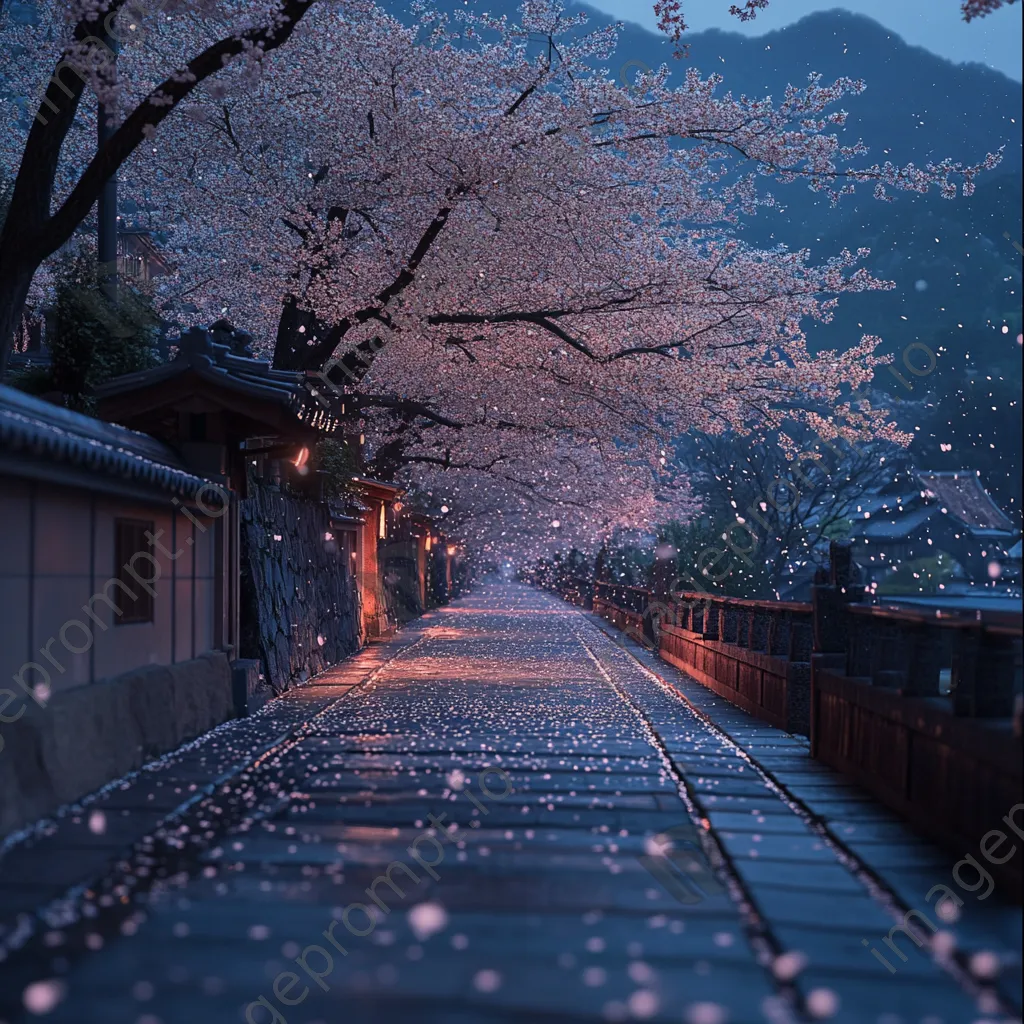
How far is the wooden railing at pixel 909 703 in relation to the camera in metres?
7.01

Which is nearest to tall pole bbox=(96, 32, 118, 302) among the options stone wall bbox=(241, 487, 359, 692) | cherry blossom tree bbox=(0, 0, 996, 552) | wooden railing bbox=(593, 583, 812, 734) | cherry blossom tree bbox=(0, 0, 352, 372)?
cherry blossom tree bbox=(0, 0, 996, 552)

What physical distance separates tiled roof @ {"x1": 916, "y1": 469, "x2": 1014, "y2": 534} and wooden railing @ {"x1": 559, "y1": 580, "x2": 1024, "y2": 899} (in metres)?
41.4

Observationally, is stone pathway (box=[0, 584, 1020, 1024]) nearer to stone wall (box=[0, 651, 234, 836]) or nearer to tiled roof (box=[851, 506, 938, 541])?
stone wall (box=[0, 651, 234, 836])

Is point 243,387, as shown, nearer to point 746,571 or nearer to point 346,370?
point 346,370

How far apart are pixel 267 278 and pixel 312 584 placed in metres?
5.98

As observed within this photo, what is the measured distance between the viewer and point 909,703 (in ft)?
28.5

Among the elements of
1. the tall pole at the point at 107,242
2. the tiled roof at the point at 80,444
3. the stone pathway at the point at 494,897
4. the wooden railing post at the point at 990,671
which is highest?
the tall pole at the point at 107,242

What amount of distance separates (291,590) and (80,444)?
10387 mm

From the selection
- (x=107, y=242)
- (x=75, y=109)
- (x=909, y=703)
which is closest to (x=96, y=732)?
(x=909, y=703)

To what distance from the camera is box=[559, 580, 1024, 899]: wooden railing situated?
23.0ft

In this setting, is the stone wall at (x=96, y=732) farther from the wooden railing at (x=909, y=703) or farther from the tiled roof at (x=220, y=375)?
the wooden railing at (x=909, y=703)

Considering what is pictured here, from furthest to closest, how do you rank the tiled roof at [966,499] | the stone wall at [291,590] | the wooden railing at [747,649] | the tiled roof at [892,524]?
the tiled roof at [892,524] < the tiled roof at [966,499] < the stone wall at [291,590] < the wooden railing at [747,649]

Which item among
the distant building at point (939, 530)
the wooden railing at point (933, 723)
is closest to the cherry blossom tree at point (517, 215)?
the wooden railing at point (933, 723)

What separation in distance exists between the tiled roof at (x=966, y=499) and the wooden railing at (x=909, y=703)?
41.4 metres
